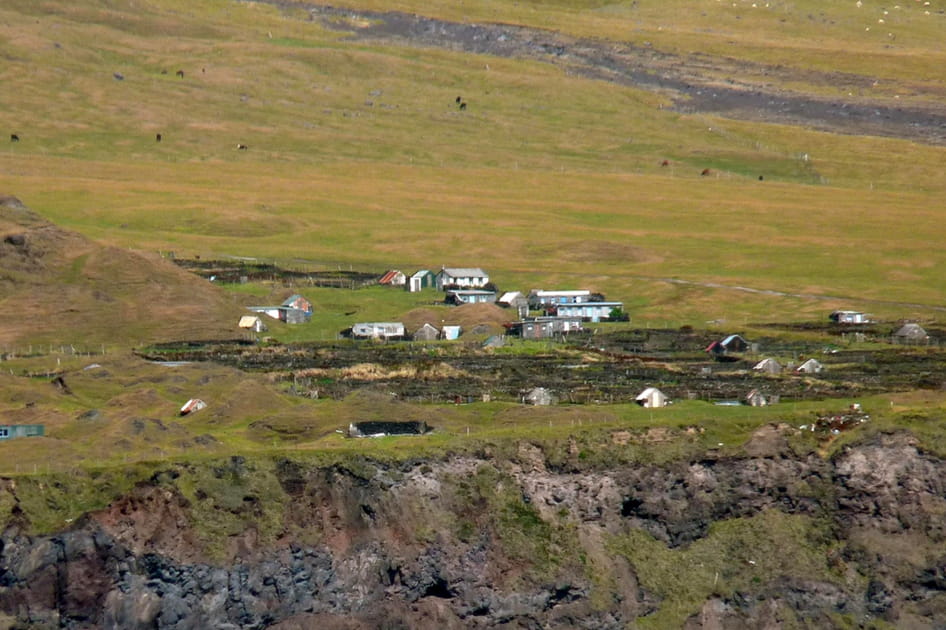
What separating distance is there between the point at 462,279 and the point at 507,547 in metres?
61.8

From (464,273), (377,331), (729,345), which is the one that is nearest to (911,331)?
(729,345)

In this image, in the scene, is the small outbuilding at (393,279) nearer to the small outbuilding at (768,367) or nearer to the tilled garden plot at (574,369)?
the tilled garden plot at (574,369)

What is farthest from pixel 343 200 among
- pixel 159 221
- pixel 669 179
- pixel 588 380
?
pixel 588 380

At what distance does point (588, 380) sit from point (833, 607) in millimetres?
23317

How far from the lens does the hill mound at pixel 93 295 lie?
10712 centimetres

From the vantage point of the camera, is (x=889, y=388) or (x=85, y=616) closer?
(x=85, y=616)

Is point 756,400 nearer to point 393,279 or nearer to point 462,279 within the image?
point 462,279

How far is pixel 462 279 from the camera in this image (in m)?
131

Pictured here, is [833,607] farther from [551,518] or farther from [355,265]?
[355,265]

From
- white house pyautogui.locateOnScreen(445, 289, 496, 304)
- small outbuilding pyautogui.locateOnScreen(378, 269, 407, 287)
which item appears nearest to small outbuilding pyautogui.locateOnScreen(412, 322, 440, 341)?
white house pyautogui.locateOnScreen(445, 289, 496, 304)

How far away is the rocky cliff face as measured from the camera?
65.2m

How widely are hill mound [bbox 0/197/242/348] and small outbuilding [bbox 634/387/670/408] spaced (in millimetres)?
33055

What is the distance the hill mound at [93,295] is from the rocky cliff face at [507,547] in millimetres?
39224

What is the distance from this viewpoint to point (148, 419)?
76.8 m
